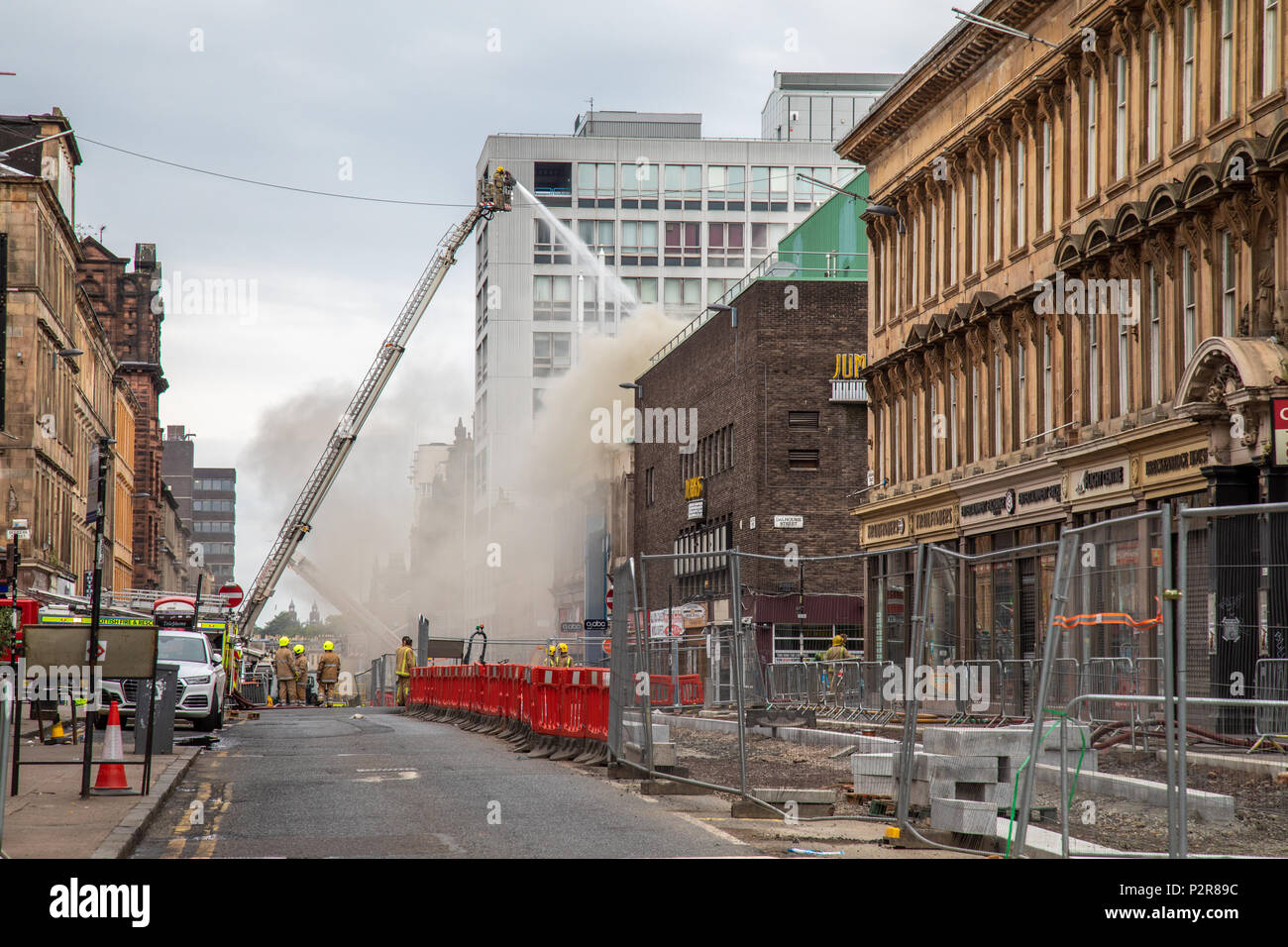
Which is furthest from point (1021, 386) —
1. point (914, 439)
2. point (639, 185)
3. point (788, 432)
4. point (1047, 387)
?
point (639, 185)

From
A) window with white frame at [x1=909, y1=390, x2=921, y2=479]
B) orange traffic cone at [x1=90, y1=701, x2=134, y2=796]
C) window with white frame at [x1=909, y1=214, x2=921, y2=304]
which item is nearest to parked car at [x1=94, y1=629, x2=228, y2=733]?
orange traffic cone at [x1=90, y1=701, x2=134, y2=796]

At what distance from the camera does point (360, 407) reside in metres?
51.7

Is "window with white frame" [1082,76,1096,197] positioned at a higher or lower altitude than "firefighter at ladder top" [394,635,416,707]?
higher

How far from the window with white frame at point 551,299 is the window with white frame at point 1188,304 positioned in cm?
9062

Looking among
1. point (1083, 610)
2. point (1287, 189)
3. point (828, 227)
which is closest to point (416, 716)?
point (1287, 189)

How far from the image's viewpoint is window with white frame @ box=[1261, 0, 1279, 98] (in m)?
24.1

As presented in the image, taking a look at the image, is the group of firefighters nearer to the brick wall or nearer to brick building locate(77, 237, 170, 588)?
the brick wall

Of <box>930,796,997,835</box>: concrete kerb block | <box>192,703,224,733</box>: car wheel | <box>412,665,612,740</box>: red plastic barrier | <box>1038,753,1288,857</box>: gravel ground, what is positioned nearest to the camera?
<box>1038,753,1288,857</box>: gravel ground

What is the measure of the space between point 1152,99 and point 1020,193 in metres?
6.22

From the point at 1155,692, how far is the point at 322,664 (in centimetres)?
3440

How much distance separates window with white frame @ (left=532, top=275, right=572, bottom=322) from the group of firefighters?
229ft

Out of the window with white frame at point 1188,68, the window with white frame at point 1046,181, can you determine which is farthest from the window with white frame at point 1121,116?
the window with white frame at point 1046,181

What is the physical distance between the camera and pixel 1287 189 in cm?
2367

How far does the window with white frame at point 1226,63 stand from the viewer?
25453 millimetres
